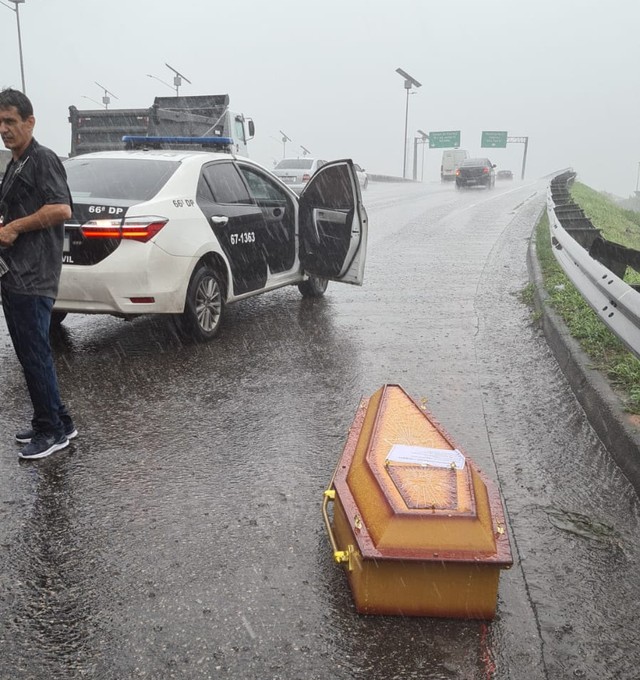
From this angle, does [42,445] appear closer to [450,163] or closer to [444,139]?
[450,163]

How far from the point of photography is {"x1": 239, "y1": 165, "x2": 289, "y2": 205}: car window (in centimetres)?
716

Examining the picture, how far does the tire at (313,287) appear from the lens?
324 inches

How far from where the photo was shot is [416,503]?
2686 mm

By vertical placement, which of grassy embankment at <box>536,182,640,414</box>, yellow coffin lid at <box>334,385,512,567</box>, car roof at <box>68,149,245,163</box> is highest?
car roof at <box>68,149,245,163</box>

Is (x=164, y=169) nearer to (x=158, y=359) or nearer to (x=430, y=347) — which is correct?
(x=158, y=359)

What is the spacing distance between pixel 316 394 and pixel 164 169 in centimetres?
244

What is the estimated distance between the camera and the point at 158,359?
19.3 ft

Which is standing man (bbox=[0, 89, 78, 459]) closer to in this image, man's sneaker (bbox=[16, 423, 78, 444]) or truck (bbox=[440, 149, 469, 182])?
man's sneaker (bbox=[16, 423, 78, 444])

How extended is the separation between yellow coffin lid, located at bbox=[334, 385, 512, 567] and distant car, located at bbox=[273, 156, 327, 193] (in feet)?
91.8

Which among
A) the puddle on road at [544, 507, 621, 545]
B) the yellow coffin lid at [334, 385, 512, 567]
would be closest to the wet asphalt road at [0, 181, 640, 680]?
the puddle on road at [544, 507, 621, 545]

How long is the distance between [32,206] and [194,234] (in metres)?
2.23

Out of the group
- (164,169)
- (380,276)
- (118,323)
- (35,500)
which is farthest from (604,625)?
(380,276)

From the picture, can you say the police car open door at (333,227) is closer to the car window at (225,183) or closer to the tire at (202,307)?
the car window at (225,183)

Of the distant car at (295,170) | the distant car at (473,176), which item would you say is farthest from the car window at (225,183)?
the distant car at (473,176)
